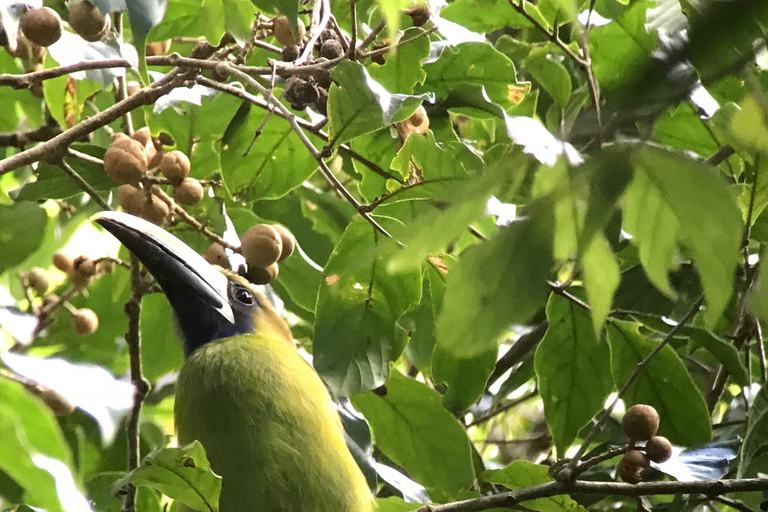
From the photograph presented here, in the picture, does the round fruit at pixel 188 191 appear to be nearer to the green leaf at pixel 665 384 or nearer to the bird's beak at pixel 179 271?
the bird's beak at pixel 179 271

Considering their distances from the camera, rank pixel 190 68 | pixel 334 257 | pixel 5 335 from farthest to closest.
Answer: pixel 5 335
pixel 334 257
pixel 190 68

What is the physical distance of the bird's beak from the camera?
84.2 inches

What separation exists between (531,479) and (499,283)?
1.26 meters

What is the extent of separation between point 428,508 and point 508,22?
127 centimetres

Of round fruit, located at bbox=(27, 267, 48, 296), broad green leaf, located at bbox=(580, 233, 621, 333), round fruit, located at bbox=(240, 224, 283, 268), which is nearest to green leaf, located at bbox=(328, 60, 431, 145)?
round fruit, located at bbox=(240, 224, 283, 268)

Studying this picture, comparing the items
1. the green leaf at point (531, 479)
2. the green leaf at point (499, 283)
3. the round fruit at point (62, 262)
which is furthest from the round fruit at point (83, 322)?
the green leaf at point (499, 283)

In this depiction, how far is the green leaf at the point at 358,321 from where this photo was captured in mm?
1998

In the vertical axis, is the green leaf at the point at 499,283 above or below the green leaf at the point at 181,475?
above

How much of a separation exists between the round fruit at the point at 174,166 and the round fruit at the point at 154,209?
7 centimetres

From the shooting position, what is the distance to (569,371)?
2098mm

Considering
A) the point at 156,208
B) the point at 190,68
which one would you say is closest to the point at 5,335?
the point at 156,208

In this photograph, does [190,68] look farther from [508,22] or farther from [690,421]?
[690,421]

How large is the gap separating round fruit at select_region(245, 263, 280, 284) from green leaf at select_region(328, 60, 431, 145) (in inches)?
19.2

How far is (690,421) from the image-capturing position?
6.99ft
